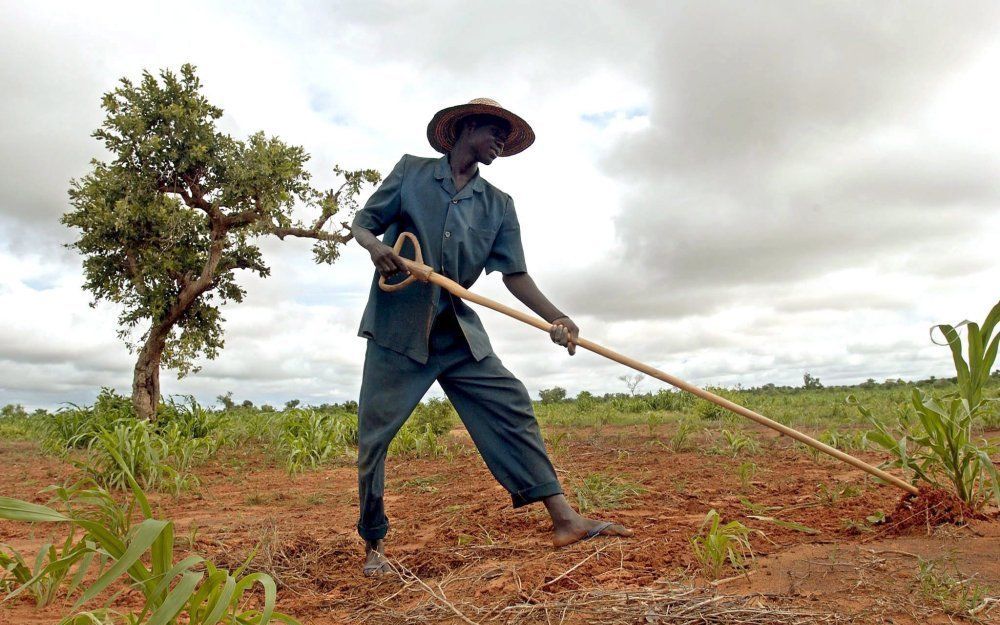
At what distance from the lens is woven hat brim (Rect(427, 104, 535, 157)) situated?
118 inches

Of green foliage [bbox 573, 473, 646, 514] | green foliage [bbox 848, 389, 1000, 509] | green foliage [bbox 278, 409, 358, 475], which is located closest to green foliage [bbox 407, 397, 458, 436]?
green foliage [bbox 278, 409, 358, 475]

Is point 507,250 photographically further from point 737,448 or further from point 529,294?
point 737,448

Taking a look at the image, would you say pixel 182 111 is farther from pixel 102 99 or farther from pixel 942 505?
pixel 942 505

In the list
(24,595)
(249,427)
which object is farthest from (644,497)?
(249,427)

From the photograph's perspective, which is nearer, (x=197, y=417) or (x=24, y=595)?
(x=24, y=595)

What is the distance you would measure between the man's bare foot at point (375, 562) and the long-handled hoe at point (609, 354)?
1.06m

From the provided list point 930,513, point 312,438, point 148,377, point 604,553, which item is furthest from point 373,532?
point 148,377

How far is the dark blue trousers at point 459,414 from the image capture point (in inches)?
113

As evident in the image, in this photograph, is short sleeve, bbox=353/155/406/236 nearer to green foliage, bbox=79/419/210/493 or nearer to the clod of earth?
the clod of earth

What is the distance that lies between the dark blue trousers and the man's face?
0.70 m

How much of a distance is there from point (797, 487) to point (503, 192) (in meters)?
2.12

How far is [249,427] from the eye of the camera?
26.9ft

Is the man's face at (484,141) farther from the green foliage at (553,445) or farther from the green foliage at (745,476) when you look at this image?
the green foliage at (553,445)

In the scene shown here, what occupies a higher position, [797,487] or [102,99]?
[102,99]
